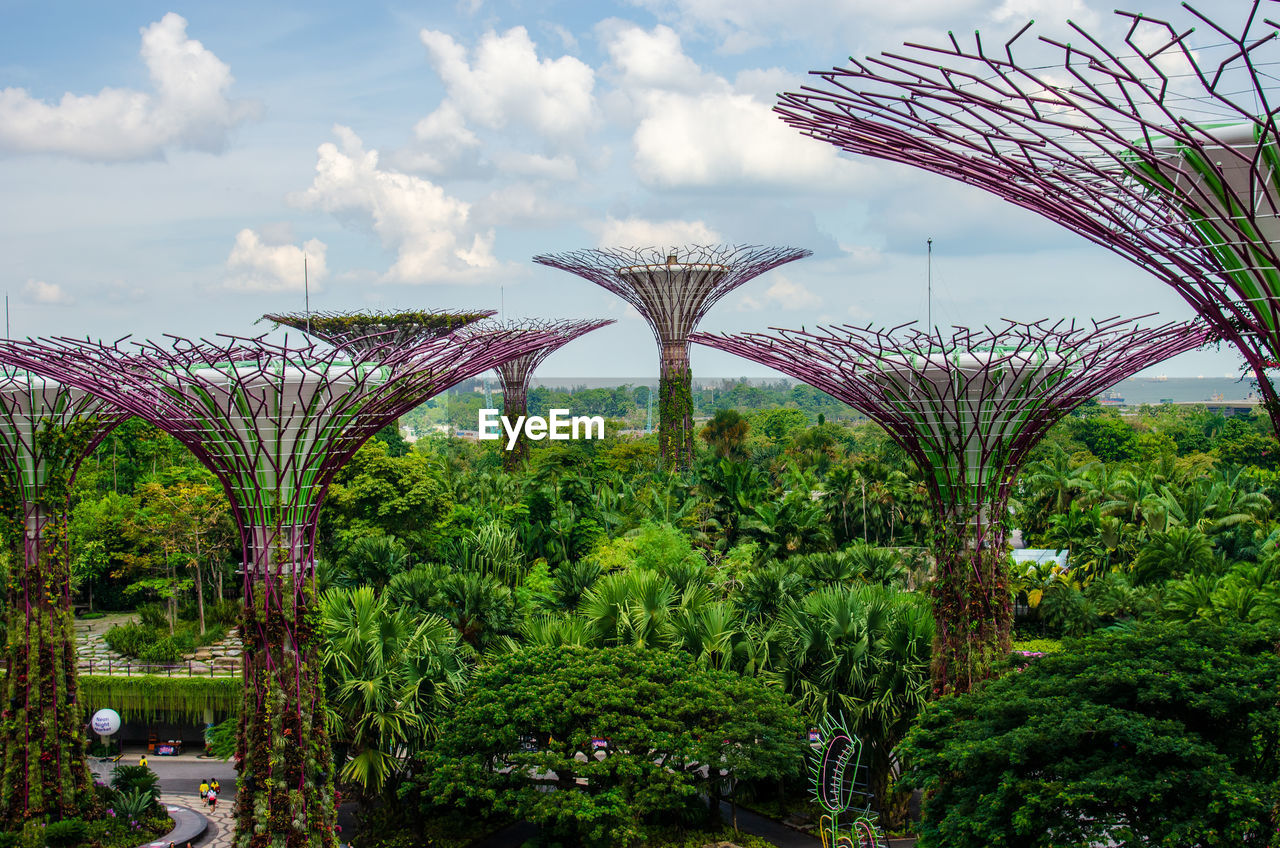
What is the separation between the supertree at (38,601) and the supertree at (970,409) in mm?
11984

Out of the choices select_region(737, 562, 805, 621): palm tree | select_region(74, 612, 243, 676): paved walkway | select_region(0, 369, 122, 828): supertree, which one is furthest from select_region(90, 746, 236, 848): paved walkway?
select_region(737, 562, 805, 621): palm tree

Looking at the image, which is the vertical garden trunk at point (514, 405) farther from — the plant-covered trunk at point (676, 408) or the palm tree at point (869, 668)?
the palm tree at point (869, 668)

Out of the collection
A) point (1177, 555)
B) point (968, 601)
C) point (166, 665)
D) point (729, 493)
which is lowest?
point (166, 665)

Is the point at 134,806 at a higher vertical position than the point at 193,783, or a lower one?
higher

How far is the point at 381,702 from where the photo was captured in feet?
62.2

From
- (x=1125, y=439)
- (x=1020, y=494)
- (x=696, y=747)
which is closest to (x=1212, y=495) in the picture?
(x=1020, y=494)

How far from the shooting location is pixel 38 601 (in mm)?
19359

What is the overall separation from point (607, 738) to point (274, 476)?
635 cm

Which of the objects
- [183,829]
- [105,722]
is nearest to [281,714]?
[183,829]

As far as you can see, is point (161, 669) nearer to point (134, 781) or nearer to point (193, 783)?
point (193, 783)

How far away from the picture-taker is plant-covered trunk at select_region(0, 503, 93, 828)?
19219mm

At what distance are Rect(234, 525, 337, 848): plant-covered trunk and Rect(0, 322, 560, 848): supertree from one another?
0.01m

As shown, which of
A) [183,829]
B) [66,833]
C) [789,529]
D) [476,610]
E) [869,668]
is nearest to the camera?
[66,833]

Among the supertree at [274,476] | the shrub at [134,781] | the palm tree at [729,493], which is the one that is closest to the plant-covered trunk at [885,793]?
the supertree at [274,476]
